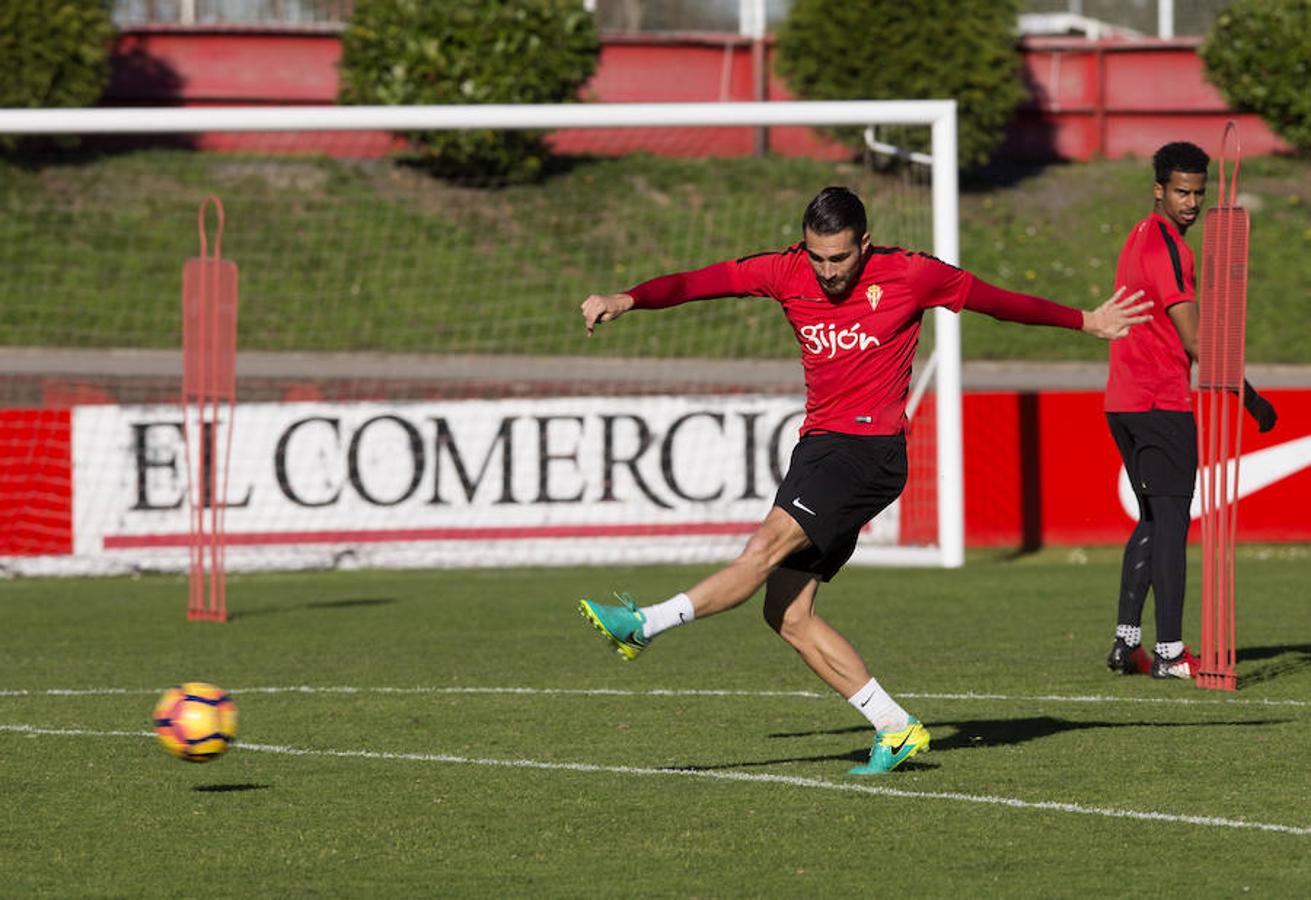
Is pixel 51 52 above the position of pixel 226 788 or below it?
above

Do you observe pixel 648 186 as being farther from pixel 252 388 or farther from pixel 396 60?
pixel 252 388

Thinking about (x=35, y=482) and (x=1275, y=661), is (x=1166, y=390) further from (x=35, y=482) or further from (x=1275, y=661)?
(x=35, y=482)

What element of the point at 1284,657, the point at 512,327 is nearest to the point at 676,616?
the point at 1284,657

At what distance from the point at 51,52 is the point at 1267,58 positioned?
1636 centimetres

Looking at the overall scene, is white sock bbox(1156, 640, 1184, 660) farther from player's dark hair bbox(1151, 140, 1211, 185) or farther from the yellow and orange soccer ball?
the yellow and orange soccer ball

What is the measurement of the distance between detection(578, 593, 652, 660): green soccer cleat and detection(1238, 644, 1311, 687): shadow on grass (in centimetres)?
391

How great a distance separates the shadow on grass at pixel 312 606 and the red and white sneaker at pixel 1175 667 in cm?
572

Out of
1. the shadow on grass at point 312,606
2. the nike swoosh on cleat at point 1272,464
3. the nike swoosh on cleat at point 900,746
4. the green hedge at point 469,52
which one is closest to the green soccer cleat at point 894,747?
the nike swoosh on cleat at point 900,746

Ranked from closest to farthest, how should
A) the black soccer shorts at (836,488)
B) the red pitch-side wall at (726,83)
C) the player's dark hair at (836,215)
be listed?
1. the player's dark hair at (836,215)
2. the black soccer shorts at (836,488)
3. the red pitch-side wall at (726,83)

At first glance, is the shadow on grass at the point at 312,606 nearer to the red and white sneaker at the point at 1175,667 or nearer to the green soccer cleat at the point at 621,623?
the red and white sneaker at the point at 1175,667

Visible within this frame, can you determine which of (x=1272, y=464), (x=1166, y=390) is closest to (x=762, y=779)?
(x=1166, y=390)

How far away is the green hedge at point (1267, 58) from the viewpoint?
96.7 ft

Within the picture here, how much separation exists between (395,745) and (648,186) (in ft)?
62.3

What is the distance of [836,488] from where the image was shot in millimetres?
7109
